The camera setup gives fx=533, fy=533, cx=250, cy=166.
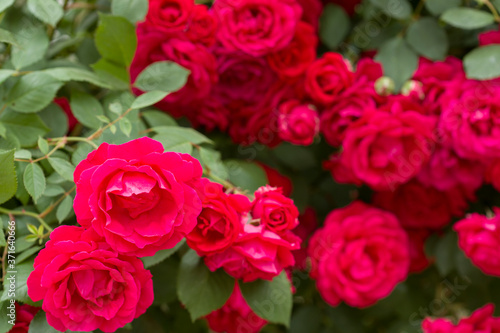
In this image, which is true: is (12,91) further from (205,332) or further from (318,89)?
(205,332)

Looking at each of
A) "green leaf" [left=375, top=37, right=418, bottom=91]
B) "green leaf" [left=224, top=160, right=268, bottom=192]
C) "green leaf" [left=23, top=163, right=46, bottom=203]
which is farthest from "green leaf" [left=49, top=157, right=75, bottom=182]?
"green leaf" [left=375, top=37, right=418, bottom=91]

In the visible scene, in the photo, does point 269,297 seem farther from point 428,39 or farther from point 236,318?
point 428,39

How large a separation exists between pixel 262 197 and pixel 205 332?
50 centimetres

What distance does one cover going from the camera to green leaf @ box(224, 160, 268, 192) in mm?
725

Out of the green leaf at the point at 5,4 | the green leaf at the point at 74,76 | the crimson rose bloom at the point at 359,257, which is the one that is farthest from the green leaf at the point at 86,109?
the crimson rose bloom at the point at 359,257

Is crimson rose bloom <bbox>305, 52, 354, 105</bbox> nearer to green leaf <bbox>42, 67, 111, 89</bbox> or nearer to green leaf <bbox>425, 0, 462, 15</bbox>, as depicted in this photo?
green leaf <bbox>425, 0, 462, 15</bbox>

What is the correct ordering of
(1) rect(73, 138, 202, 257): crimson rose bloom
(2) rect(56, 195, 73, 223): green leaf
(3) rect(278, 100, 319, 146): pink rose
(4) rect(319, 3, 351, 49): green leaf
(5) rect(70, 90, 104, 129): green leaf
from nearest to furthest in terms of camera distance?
(1) rect(73, 138, 202, 257): crimson rose bloom < (2) rect(56, 195, 73, 223): green leaf < (5) rect(70, 90, 104, 129): green leaf < (3) rect(278, 100, 319, 146): pink rose < (4) rect(319, 3, 351, 49): green leaf

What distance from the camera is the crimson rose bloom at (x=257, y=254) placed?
1.63 feet

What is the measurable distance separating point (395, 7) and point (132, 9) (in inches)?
15.8

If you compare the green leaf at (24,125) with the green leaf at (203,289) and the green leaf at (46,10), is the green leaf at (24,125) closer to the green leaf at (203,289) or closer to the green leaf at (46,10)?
the green leaf at (46,10)

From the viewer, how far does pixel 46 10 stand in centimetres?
62

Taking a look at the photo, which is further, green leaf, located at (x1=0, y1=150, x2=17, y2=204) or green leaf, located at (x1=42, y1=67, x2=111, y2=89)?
green leaf, located at (x1=42, y1=67, x2=111, y2=89)

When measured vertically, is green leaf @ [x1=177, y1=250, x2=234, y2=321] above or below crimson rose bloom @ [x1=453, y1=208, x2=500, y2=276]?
above

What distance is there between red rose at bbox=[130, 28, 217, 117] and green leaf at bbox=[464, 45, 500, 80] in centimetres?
34
